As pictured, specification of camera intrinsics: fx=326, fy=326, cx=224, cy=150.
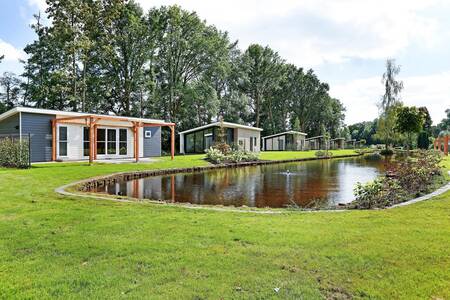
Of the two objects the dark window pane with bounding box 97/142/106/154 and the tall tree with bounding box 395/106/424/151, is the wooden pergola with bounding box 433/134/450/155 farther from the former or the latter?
the dark window pane with bounding box 97/142/106/154

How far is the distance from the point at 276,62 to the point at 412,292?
45.8 metres

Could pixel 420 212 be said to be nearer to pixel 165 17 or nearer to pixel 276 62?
pixel 165 17

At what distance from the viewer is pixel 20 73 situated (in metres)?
31.1

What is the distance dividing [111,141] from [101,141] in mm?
662

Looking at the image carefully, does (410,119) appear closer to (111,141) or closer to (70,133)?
(111,141)

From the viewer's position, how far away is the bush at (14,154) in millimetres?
13258

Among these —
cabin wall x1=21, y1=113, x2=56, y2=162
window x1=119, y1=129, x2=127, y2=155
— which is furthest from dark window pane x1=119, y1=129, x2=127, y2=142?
cabin wall x1=21, y1=113, x2=56, y2=162

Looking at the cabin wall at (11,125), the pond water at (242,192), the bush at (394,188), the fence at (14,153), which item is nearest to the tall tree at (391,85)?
the pond water at (242,192)

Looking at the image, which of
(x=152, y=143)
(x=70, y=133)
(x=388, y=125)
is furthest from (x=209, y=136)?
(x=388, y=125)

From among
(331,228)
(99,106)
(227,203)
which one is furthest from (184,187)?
(99,106)

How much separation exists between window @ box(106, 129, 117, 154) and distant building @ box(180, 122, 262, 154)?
10638 mm

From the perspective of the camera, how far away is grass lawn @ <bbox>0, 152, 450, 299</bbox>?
279 centimetres

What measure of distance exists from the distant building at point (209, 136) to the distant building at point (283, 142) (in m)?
11.2

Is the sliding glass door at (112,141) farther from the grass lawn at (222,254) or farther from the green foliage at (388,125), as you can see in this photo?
the green foliage at (388,125)
